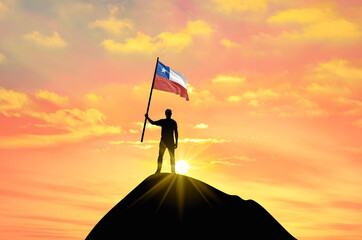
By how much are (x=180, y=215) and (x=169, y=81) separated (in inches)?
319

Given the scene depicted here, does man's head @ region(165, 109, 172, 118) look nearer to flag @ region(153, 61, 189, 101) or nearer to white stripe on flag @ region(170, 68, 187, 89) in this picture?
flag @ region(153, 61, 189, 101)

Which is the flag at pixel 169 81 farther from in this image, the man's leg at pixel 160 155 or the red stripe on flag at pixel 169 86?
the man's leg at pixel 160 155

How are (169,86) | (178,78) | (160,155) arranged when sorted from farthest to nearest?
(178,78)
(169,86)
(160,155)

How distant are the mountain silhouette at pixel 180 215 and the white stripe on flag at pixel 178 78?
5730mm

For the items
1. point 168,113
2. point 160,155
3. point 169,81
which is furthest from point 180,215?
point 169,81

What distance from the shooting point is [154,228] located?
20.0 m

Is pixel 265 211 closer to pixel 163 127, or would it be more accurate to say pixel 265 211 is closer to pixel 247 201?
pixel 247 201

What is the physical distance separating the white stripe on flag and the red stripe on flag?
0.19m

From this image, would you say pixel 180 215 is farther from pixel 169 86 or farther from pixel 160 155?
pixel 169 86

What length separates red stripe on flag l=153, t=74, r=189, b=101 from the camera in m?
24.5

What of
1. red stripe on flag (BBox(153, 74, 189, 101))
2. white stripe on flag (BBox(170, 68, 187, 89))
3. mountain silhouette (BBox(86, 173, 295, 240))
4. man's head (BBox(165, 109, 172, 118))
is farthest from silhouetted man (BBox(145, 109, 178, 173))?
white stripe on flag (BBox(170, 68, 187, 89))

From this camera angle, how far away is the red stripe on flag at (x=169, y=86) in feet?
80.5

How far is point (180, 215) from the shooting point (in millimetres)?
20469

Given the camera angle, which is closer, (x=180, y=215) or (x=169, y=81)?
(x=180, y=215)
